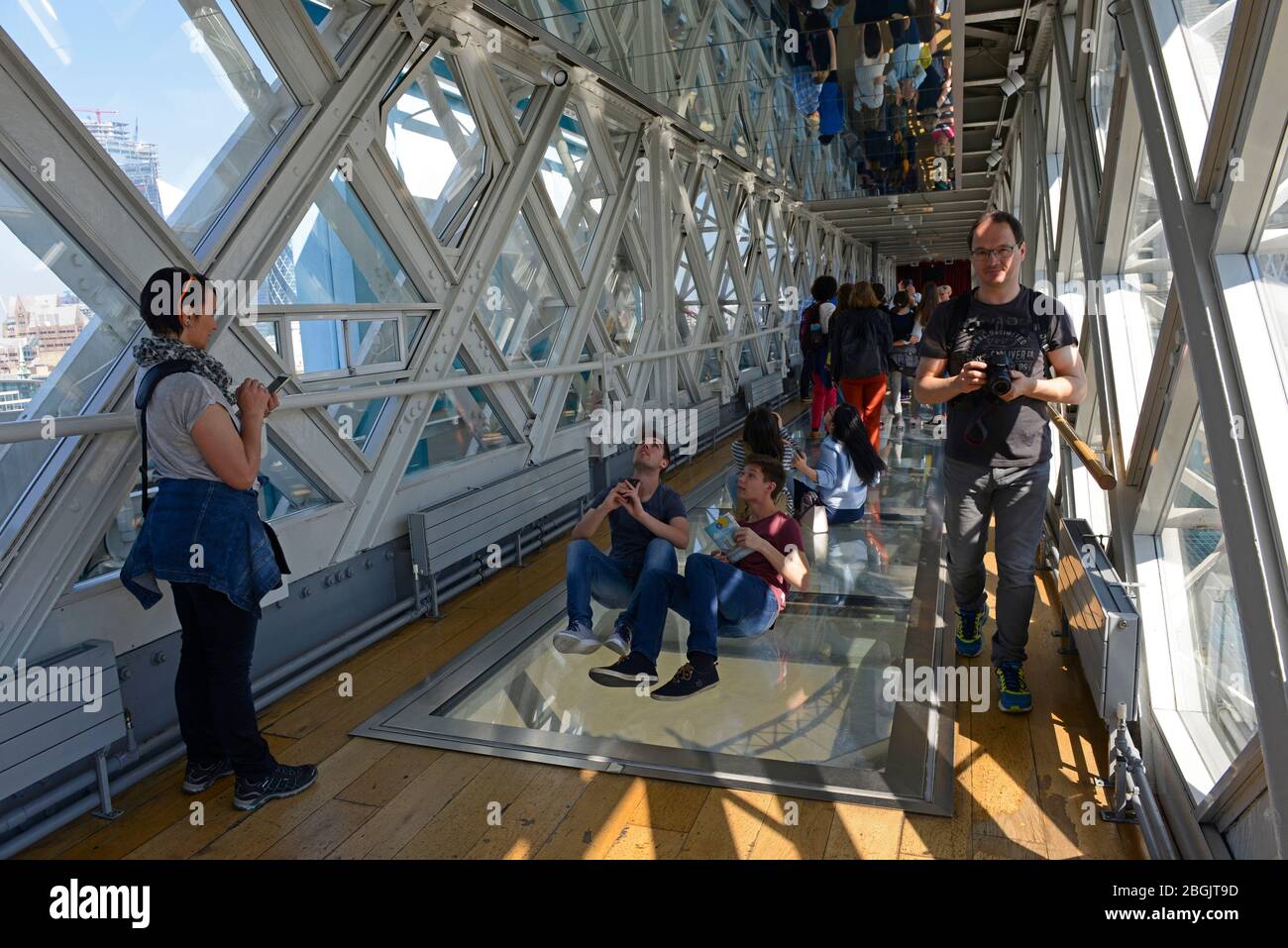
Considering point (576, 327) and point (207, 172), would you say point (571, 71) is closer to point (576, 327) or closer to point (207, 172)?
point (576, 327)

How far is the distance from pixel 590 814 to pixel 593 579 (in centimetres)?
109

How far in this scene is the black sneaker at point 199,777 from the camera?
9.22ft

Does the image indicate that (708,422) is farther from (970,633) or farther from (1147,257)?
(1147,257)

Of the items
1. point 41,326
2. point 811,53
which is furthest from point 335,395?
point 811,53

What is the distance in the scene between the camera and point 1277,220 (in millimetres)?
1852

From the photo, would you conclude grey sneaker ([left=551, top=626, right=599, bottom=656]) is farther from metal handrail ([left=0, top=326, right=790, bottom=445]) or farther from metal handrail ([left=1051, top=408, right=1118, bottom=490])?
metal handrail ([left=1051, top=408, right=1118, bottom=490])

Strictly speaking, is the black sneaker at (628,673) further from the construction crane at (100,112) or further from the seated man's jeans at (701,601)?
the construction crane at (100,112)

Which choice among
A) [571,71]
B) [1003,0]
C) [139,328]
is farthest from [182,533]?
[1003,0]

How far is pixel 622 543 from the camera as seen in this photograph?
357 centimetres

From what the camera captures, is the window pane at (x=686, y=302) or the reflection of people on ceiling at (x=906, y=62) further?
the window pane at (x=686, y=302)

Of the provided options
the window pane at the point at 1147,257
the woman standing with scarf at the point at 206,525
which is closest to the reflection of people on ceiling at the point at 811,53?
the window pane at the point at 1147,257

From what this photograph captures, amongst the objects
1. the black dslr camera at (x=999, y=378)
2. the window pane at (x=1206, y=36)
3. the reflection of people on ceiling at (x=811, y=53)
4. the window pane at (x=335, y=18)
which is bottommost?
the black dslr camera at (x=999, y=378)

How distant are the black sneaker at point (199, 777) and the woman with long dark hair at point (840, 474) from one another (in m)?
3.34
